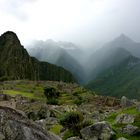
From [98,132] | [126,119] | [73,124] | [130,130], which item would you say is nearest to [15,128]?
[98,132]

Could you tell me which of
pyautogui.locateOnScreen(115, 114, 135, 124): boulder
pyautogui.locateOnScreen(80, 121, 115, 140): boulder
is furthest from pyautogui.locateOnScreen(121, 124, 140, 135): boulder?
pyautogui.locateOnScreen(115, 114, 135, 124): boulder

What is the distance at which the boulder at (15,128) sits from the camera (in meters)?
9.98

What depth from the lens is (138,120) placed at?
87.3 ft

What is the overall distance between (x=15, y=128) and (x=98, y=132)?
43.5 ft

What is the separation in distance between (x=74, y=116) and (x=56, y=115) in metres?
16.8

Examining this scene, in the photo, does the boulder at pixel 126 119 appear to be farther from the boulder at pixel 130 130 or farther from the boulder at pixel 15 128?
the boulder at pixel 15 128

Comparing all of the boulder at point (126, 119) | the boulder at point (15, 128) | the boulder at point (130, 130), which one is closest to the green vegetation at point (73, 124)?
the boulder at point (126, 119)

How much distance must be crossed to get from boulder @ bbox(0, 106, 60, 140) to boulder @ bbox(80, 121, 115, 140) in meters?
12.1

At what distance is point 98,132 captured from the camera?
891 inches

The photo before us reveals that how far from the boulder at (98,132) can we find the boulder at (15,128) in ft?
39.7

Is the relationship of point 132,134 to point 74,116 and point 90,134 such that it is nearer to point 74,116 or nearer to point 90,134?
point 90,134

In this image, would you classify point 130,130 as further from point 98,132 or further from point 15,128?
point 15,128

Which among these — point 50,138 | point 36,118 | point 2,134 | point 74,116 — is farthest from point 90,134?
point 36,118

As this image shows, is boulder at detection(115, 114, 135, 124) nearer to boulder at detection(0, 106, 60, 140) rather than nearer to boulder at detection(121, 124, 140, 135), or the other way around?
boulder at detection(121, 124, 140, 135)
